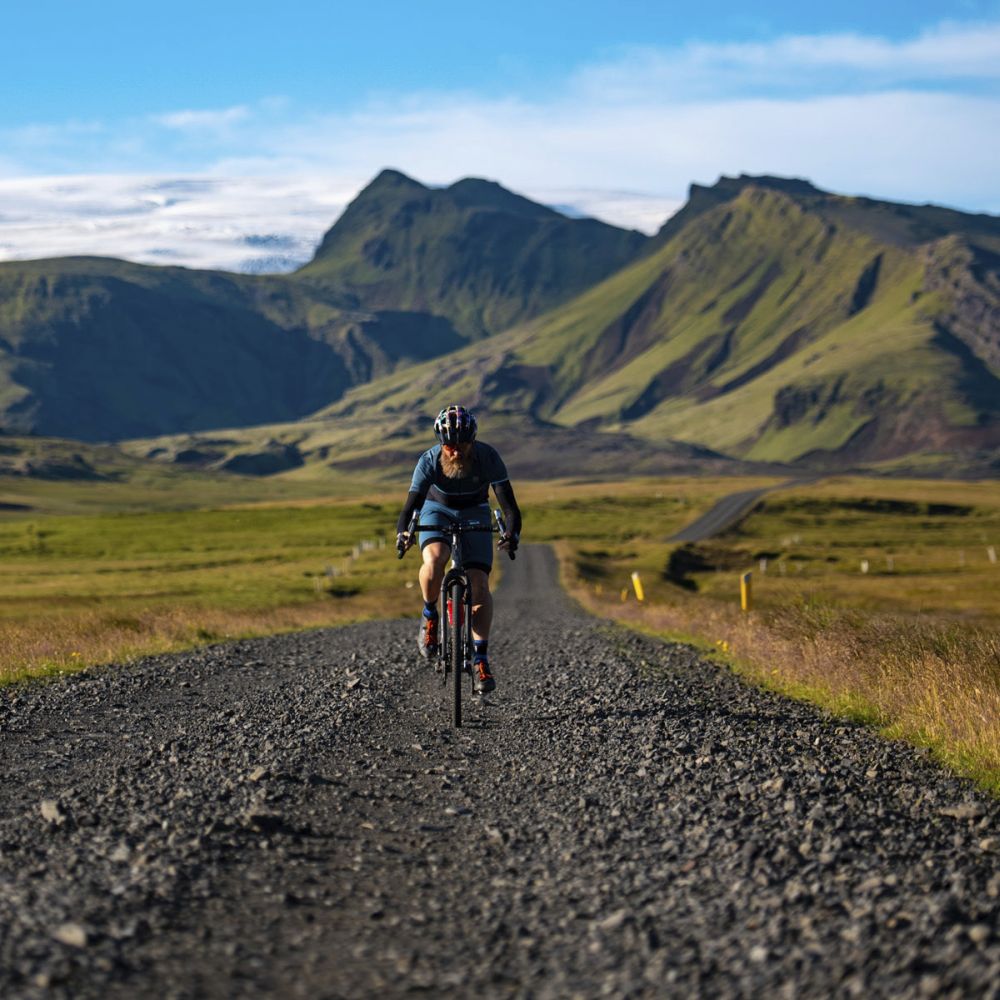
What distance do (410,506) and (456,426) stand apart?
1.29 metres

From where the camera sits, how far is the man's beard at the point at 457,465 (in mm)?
15172

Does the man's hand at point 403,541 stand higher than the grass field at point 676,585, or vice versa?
the man's hand at point 403,541

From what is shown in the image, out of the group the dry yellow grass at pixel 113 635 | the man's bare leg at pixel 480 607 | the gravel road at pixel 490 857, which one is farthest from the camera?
→ the dry yellow grass at pixel 113 635

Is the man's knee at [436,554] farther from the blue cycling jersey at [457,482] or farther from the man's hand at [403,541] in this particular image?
the blue cycling jersey at [457,482]

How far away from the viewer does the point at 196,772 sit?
37.8 ft

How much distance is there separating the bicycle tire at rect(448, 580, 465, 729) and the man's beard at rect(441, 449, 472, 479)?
4.11ft

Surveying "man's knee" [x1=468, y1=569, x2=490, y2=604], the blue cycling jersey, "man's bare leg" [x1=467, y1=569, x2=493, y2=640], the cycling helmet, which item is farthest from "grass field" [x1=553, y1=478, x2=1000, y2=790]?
the cycling helmet

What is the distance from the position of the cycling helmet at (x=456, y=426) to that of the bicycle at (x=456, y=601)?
38.9 inches

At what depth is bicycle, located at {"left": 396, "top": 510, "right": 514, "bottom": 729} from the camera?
1516cm

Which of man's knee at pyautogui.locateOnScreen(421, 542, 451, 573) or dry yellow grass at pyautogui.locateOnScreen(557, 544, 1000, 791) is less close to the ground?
man's knee at pyautogui.locateOnScreen(421, 542, 451, 573)

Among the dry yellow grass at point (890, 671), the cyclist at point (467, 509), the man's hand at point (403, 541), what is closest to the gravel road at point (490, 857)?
the dry yellow grass at point (890, 671)

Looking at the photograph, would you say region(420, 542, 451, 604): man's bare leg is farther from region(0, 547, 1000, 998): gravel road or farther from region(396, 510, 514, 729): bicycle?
region(0, 547, 1000, 998): gravel road

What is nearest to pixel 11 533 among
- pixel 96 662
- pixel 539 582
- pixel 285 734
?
pixel 539 582

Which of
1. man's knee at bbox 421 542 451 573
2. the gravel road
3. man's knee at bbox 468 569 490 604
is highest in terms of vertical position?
man's knee at bbox 421 542 451 573
